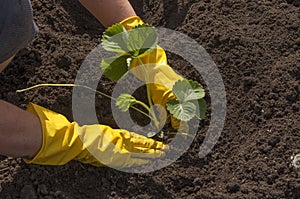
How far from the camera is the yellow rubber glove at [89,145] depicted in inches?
75.9

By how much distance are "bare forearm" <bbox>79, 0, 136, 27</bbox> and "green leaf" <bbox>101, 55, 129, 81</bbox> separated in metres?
0.20

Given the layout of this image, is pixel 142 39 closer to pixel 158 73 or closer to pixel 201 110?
pixel 158 73

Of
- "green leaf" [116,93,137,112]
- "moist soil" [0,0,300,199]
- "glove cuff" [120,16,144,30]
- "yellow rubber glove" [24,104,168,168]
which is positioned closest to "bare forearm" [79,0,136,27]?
"glove cuff" [120,16,144,30]

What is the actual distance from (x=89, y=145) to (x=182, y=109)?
1.14ft

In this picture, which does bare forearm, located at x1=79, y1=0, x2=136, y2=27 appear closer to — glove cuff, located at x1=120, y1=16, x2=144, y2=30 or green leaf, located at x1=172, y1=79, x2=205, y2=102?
glove cuff, located at x1=120, y1=16, x2=144, y2=30

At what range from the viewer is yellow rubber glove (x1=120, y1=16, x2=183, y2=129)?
209 centimetres

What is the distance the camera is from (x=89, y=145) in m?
1.96

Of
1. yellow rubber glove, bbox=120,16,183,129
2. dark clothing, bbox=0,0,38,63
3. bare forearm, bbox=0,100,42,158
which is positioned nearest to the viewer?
dark clothing, bbox=0,0,38,63

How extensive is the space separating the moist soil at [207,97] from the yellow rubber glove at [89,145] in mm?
59

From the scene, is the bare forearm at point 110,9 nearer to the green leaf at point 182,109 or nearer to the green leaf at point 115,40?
the green leaf at point 115,40

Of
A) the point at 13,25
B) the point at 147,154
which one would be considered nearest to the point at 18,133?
the point at 13,25

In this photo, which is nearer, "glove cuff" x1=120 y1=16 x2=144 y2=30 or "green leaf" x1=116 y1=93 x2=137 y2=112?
"green leaf" x1=116 y1=93 x2=137 y2=112

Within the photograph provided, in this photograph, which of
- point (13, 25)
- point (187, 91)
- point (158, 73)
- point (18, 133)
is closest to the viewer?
point (13, 25)

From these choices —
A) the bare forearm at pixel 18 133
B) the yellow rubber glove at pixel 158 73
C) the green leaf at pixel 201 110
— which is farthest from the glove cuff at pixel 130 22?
the bare forearm at pixel 18 133
